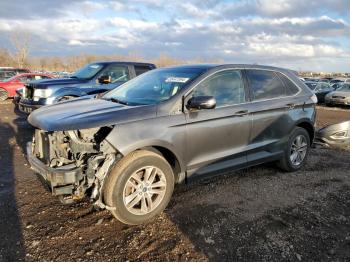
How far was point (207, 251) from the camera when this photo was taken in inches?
128

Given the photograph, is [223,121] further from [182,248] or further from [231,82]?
[182,248]

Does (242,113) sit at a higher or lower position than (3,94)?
higher

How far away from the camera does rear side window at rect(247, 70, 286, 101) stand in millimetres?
4980

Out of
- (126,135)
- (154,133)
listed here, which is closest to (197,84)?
(154,133)

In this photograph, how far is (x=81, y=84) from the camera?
8.87 meters

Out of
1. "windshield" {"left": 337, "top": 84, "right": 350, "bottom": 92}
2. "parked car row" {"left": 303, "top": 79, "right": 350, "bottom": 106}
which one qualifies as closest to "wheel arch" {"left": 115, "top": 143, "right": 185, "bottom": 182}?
"parked car row" {"left": 303, "top": 79, "right": 350, "bottom": 106}

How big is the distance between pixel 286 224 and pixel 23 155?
16.2ft

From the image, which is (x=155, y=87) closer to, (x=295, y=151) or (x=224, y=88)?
(x=224, y=88)

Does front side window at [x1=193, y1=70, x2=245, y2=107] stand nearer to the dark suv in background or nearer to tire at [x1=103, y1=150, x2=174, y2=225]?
tire at [x1=103, y1=150, x2=174, y2=225]

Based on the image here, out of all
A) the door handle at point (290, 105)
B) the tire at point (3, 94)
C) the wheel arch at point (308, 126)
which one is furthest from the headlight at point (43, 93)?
the tire at point (3, 94)

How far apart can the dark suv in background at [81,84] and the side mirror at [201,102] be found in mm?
5228

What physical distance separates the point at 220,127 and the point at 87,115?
1.71 m

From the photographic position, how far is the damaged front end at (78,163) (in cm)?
351

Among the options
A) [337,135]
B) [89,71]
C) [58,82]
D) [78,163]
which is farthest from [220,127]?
[89,71]
